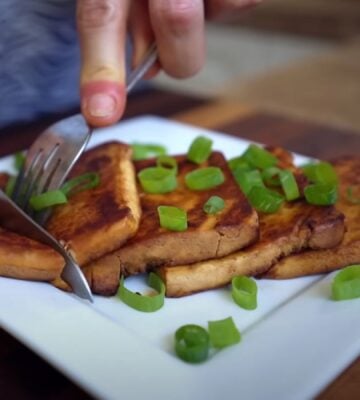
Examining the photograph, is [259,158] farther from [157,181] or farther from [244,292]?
[244,292]

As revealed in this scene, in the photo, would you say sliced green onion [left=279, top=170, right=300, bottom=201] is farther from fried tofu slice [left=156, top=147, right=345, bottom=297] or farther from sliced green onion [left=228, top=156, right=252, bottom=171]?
sliced green onion [left=228, top=156, right=252, bottom=171]

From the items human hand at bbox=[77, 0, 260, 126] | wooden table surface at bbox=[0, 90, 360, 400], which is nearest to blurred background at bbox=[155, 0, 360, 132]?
wooden table surface at bbox=[0, 90, 360, 400]

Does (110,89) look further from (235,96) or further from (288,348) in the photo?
(235,96)

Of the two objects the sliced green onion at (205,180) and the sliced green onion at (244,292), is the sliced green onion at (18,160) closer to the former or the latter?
the sliced green onion at (205,180)

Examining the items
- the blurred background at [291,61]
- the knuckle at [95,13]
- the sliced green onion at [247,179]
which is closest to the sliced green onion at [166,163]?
the sliced green onion at [247,179]

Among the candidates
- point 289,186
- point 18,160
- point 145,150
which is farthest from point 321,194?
point 18,160

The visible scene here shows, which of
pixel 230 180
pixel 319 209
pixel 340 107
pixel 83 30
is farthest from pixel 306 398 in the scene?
pixel 340 107
